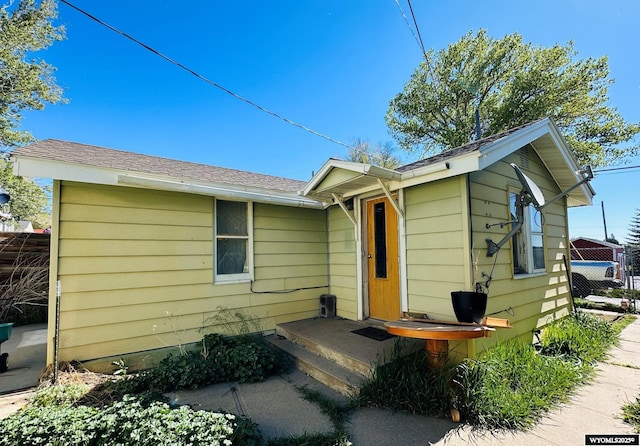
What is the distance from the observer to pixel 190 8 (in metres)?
5.46

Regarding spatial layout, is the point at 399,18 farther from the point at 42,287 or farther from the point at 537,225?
the point at 42,287

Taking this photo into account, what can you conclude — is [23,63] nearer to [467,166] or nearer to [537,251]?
[467,166]

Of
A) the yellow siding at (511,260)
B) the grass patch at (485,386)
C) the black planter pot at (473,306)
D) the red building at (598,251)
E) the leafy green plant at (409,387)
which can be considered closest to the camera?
the grass patch at (485,386)

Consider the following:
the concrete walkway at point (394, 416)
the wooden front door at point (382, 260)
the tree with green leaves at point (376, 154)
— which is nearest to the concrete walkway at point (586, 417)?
the concrete walkway at point (394, 416)

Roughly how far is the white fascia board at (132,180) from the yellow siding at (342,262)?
1.01 metres

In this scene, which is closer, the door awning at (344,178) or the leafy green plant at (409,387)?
the leafy green plant at (409,387)

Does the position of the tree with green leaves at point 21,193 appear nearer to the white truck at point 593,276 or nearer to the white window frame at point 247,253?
the white window frame at point 247,253

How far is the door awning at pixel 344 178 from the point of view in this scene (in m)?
3.67

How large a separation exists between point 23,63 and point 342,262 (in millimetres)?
16355

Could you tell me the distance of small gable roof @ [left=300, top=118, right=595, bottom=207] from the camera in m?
3.24

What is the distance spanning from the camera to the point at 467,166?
10.3 ft

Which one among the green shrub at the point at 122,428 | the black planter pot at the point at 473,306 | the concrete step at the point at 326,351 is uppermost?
the black planter pot at the point at 473,306

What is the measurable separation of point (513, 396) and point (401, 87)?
15.4m

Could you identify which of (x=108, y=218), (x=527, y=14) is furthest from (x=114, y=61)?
(x=527, y=14)
